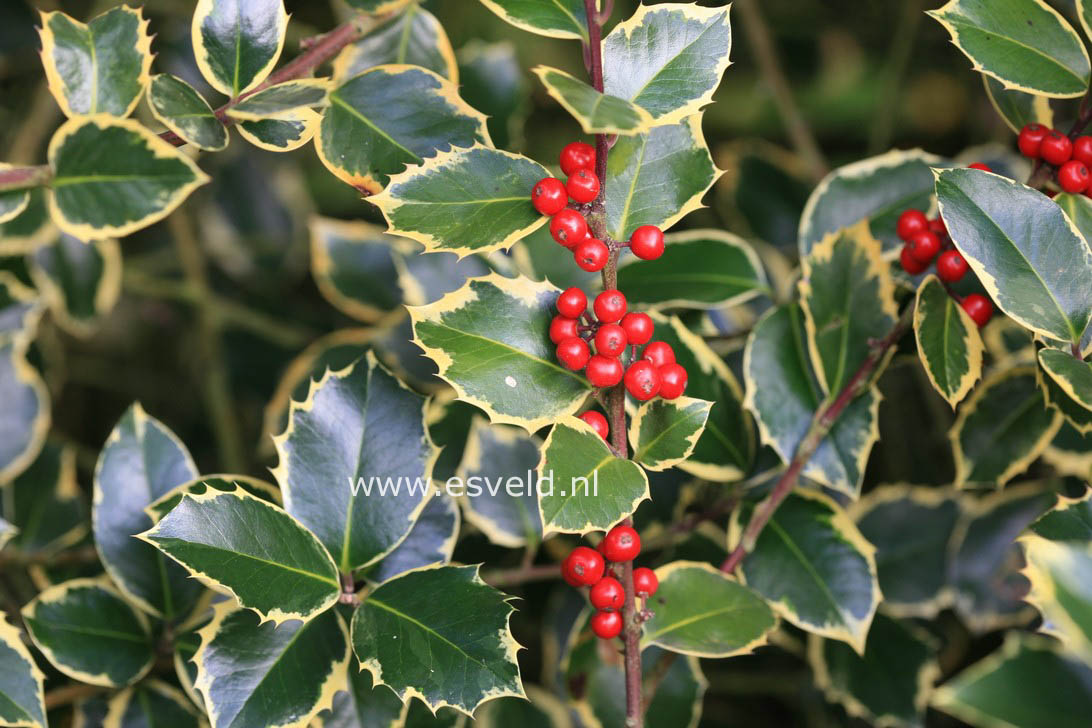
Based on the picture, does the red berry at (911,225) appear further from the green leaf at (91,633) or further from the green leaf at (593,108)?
the green leaf at (91,633)

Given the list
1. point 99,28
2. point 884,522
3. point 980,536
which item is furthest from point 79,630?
point 980,536

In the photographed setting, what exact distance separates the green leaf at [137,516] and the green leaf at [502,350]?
29 centimetres

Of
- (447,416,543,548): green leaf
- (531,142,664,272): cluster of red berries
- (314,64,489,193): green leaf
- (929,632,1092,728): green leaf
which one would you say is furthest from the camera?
(447,416,543,548): green leaf

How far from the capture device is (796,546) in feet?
2.57

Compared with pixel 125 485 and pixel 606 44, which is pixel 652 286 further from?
pixel 125 485

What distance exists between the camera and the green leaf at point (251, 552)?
0.60 metres

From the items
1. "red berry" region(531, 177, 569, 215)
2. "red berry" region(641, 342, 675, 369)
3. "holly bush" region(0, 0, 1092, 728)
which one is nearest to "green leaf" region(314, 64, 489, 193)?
"holly bush" region(0, 0, 1092, 728)

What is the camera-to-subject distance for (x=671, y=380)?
63 centimetres

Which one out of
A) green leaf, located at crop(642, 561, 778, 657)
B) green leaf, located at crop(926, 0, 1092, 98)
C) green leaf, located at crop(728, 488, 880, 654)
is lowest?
green leaf, located at crop(728, 488, 880, 654)

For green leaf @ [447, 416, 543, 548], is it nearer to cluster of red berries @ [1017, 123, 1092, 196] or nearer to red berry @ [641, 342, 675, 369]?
red berry @ [641, 342, 675, 369]

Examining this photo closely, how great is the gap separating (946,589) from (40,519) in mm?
910

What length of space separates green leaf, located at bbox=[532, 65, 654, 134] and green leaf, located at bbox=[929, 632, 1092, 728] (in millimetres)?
348

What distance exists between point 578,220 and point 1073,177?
0.37m

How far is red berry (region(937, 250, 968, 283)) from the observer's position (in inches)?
28.2
